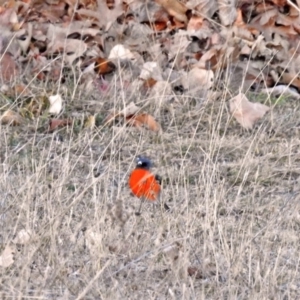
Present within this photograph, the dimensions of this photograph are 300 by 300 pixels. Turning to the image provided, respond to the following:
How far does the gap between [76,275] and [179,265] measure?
0.37 meters

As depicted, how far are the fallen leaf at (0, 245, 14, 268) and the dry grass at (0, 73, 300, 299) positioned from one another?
0.10ft

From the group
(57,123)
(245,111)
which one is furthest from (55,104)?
(245,111)

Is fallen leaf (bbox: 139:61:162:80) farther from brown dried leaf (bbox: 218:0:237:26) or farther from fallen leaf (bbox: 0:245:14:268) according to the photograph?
fallen leaf (bbox: 0:245:14:268)

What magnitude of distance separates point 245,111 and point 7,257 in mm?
2233

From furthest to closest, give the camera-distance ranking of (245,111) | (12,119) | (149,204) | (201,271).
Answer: (245,111) < (12,119) < (149,204) < (201,271)

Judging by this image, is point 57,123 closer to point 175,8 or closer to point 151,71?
point 151,71

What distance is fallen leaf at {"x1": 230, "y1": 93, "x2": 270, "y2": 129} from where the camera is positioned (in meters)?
5.25

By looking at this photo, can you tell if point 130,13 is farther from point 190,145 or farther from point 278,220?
point 278,220

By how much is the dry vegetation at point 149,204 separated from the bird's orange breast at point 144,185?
0.27ft

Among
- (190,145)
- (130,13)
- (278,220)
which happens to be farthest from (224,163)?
(130,13)

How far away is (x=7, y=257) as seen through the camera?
339cm

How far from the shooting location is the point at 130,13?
622 centimetres

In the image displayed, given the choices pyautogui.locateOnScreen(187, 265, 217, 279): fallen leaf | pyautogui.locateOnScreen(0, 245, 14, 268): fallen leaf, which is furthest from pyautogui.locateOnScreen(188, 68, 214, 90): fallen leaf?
pyautogui.locateOnScreen(0, 245, 14, 268): fallen leaf

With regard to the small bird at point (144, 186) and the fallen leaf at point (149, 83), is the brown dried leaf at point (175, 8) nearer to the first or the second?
the fallen leaf at point (149, 83)
